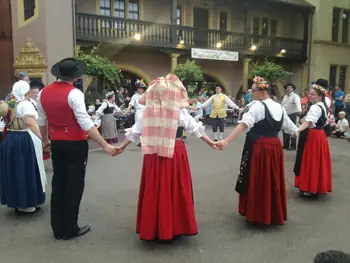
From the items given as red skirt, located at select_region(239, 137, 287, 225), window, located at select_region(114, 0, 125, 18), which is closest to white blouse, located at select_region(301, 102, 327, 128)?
red skirt, located at select_region(239, 137, 287, 225)

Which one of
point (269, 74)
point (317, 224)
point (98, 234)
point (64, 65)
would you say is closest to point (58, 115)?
point (64, 65)

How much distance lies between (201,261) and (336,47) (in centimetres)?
2207

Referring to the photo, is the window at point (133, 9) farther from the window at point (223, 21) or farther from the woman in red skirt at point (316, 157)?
the woman in red skirt at point (316, 157)

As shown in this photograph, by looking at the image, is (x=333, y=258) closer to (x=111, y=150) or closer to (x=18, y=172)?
(x=111, y=150)

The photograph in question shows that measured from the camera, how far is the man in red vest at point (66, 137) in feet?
11.4

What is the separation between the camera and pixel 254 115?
12.6ft

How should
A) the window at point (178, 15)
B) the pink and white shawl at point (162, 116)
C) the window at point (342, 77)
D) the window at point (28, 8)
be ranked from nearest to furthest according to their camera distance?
the pink and white shawl at point (162, 116), the window at point (28, 8), the window at point (178, 15), the window at point (342, 77)

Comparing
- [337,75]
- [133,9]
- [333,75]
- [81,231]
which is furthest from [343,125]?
[337,75]

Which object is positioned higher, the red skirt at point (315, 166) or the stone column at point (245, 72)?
the stone column at point (245, 72)

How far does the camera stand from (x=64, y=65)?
358 cm

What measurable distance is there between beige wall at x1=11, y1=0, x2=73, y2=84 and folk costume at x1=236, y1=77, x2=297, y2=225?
34.7ft

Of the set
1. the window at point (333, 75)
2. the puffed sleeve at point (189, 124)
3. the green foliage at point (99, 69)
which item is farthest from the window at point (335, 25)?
the puffed sleeve at point (189, 124)

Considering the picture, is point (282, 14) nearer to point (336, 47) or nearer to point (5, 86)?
point (336, 47)

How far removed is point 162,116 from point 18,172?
2.12 meters
